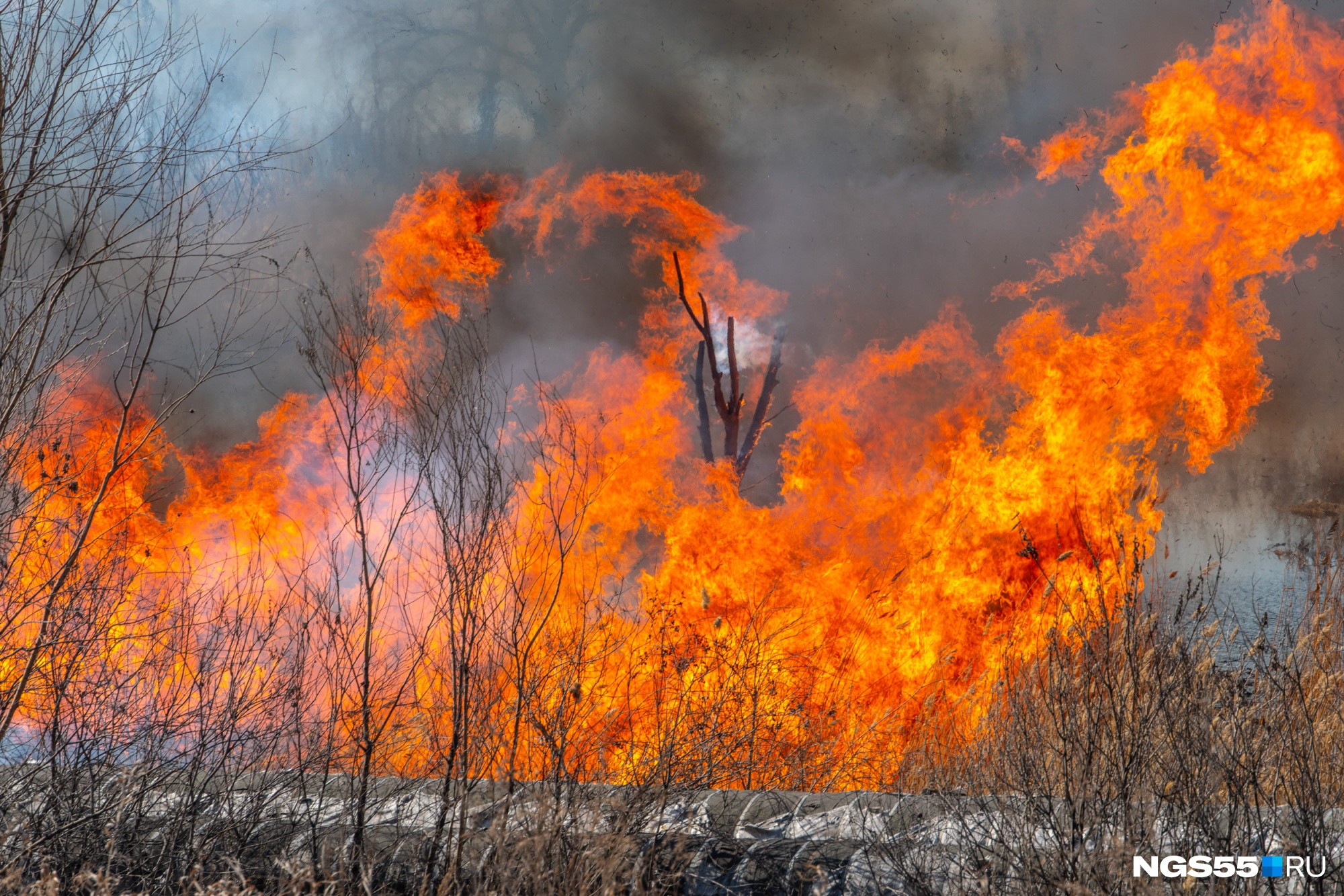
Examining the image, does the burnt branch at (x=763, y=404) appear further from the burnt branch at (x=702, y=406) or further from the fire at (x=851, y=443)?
the burnt branch at (x=702, y=406)

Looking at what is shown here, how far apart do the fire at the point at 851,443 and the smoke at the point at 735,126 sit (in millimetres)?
271

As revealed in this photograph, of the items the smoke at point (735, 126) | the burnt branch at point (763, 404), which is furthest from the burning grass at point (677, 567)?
the smoke at point (735, 126)

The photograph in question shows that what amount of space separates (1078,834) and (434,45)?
8.93 meters

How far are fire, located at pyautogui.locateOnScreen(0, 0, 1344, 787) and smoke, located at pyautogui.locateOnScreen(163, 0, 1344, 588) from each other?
10.7 inches

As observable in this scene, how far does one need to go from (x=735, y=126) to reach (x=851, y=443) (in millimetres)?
3650

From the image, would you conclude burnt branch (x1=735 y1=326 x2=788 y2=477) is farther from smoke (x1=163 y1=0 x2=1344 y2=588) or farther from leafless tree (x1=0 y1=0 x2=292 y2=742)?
leafless tree (x1=0 y1=0 x2=292 y2=742)

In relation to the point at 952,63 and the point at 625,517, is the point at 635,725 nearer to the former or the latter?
the point at 625,517

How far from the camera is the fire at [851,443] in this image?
6504 millimetres

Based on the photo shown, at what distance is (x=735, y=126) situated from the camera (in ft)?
28.1

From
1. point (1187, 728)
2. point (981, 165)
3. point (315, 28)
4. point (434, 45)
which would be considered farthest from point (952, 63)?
point (1187, 728)

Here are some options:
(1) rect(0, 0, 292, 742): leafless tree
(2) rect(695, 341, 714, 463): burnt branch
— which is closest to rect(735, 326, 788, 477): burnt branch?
(2) rect(695, 341, 714, 463): burnt branch

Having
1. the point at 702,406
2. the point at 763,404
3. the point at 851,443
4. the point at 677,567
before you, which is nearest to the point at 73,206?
the point at 677,567

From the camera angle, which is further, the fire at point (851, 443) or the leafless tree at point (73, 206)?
the fire at point (851, 443)

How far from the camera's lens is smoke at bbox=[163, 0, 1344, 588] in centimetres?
793
